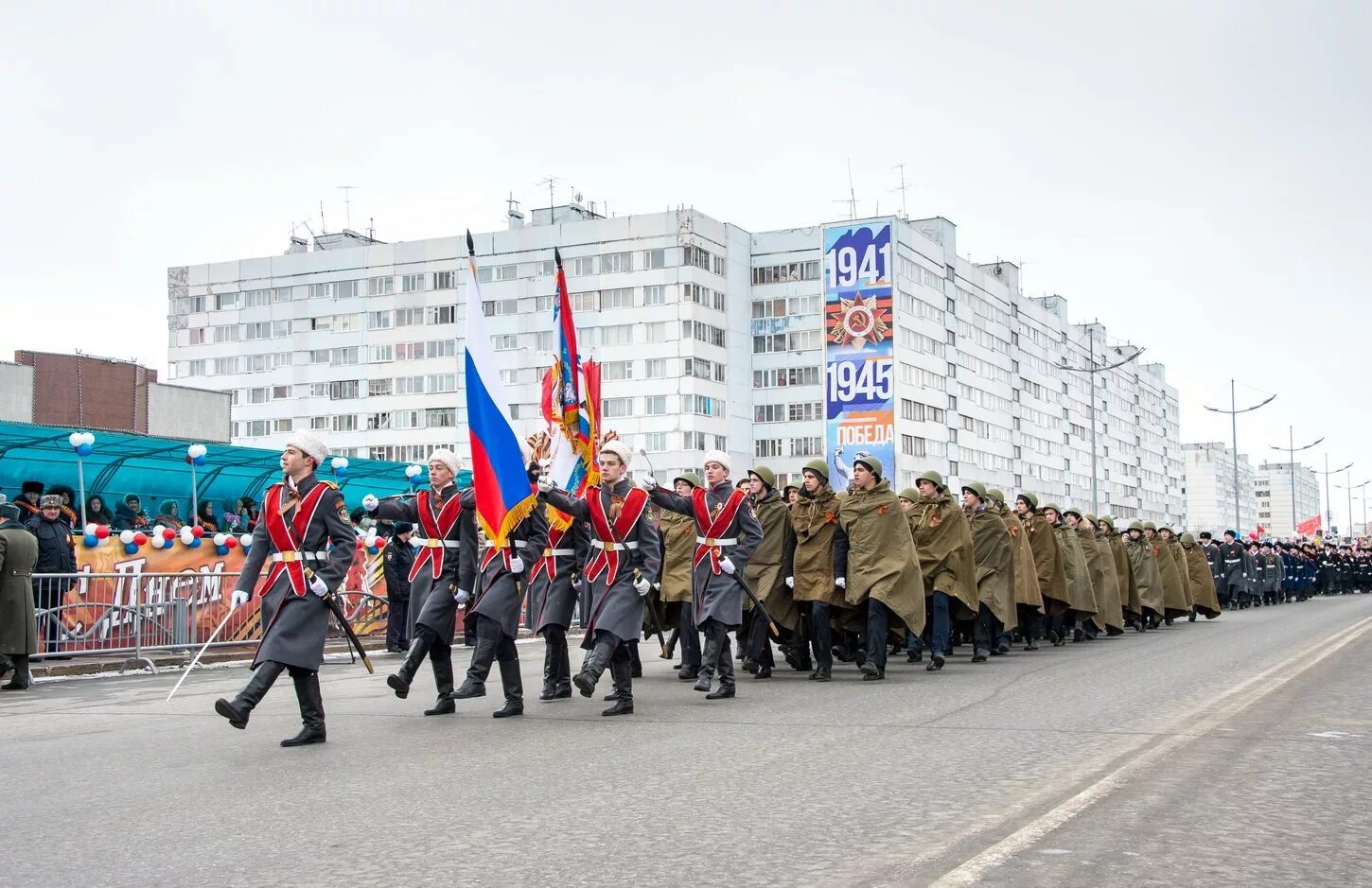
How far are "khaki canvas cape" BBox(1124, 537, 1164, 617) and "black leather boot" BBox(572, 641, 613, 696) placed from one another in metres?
16.7

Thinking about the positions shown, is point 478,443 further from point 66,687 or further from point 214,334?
point 214,334

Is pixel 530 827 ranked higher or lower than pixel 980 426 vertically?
lower

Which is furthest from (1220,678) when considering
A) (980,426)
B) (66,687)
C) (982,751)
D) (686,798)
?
(980,426)

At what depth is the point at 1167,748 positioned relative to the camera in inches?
329

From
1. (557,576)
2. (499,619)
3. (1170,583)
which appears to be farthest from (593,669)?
(1170,583)

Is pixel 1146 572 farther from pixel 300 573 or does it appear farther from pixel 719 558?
pixel 300 573

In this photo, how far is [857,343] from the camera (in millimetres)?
81438

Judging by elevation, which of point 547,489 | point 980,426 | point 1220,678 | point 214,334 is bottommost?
point 1220,678

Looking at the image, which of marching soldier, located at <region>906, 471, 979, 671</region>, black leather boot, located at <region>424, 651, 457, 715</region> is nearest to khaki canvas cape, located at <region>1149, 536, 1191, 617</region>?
marching soldier, located at <region>906, 471, 979, 671</region>

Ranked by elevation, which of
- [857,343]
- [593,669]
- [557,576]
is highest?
[857,343]

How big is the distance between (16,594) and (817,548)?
7818 mm

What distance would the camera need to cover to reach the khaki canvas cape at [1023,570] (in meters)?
18.6

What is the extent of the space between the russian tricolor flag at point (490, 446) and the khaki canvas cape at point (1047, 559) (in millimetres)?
10431

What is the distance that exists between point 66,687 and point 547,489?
668cm
